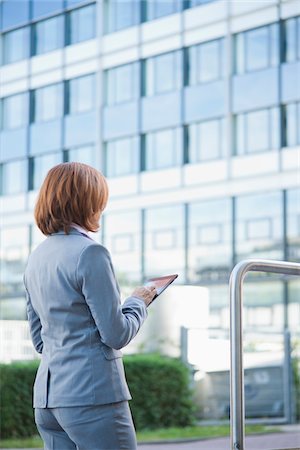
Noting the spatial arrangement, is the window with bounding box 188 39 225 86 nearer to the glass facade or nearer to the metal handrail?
the glass facade

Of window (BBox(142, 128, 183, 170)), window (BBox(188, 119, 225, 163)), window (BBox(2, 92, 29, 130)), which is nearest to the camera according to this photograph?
window (BBox(188, 119, 225, 163))

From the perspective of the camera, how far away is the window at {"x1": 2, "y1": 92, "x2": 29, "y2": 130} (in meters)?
11.6

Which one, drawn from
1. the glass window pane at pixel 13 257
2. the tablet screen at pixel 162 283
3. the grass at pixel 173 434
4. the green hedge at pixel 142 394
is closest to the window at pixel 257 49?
the glass window pane at pixel 13 257

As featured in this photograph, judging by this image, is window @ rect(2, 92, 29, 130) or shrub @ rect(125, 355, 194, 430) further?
window @ rect(2, 92, 29, 130)

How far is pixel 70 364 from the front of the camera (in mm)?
1551

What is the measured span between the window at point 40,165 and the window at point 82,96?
25.2 inches

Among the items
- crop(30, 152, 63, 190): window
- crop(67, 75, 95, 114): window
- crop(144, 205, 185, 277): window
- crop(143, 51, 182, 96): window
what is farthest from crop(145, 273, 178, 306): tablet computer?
crop(67, 75, 95, 114): window

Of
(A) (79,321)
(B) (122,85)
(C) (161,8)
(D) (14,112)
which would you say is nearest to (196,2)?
(C) (161,8)

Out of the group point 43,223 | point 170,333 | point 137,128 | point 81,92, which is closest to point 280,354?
point 170,333

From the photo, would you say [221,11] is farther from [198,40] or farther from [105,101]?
[105,101]

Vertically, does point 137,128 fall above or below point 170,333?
above

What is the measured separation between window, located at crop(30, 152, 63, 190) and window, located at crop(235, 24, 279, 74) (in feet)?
7.97

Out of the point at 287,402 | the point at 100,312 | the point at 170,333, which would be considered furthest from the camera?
the point at 170,333

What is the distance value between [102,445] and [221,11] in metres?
9.51
